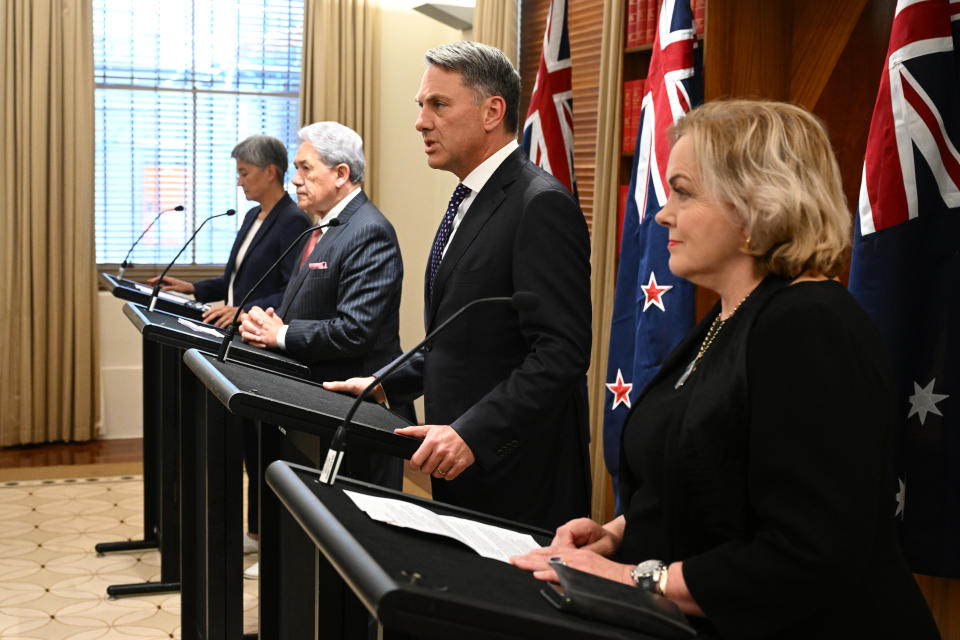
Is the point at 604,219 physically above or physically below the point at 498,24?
below

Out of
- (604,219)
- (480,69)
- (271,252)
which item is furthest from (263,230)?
(480,69)

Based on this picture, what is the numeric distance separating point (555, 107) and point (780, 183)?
2.96 metres

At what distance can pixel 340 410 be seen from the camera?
1.96m

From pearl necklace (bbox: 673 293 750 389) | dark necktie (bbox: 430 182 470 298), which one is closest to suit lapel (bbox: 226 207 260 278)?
dark necktie (bbox: 430 182 470 298)

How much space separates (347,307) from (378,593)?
2.19 metres

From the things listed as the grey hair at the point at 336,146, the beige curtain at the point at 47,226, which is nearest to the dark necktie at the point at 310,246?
the grey hair at the point at 336,146

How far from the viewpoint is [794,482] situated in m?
1.19

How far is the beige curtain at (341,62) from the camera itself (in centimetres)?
631

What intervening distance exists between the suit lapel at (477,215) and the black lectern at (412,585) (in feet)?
2.64

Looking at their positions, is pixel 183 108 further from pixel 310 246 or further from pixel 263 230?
pixel 310 246

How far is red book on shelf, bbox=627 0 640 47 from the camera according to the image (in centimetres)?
383

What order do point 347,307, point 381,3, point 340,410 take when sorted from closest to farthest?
1. point 340,410
2. point 347,307
3. point 381,3

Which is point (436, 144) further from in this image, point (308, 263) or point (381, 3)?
point (381, 3)

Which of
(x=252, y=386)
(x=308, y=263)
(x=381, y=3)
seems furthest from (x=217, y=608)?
(x=381, y=3)
